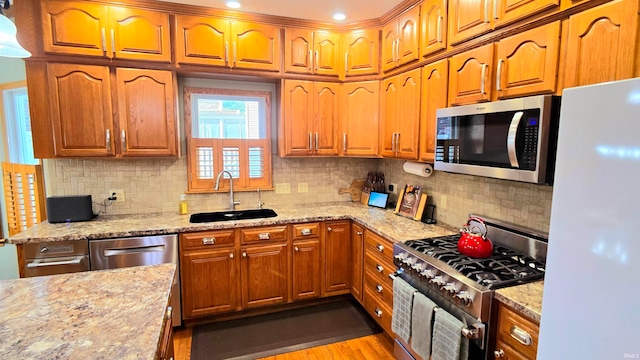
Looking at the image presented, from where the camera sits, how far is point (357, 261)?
292cm

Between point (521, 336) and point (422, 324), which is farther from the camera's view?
point (422, 324)

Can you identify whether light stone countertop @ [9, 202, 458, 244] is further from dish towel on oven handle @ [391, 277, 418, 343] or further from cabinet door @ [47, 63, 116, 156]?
cabinet door @ [47, 63, 116, 156]

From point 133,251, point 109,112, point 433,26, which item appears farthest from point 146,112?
point 433,26

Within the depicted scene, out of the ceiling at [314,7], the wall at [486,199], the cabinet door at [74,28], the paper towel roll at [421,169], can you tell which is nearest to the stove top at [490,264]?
the wall at [486,199]

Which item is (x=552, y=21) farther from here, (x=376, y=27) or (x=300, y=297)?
(x=300, y=297)

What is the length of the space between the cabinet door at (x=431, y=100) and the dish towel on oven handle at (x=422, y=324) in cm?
103

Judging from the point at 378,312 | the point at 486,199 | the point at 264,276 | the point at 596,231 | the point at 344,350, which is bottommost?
the point at 344,350

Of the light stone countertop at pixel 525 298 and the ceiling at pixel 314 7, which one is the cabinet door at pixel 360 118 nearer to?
the ceiling at pixel 314 7

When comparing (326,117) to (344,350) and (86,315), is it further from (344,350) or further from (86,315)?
(86,315)

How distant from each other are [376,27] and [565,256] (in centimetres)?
258

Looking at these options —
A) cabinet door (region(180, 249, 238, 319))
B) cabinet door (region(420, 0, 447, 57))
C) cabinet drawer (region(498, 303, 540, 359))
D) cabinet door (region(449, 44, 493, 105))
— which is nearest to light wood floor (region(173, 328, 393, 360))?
cabinet door (region(180, 249, 238, 319))

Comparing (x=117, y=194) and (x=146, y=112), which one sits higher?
(x=146, y=112)

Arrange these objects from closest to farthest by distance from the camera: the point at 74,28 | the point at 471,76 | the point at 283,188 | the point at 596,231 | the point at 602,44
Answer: the point at 596,231 → the point at 602,44 → the point at 471,76 → the point at 74,28 → the point at 283,188

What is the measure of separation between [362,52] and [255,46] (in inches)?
39.9
